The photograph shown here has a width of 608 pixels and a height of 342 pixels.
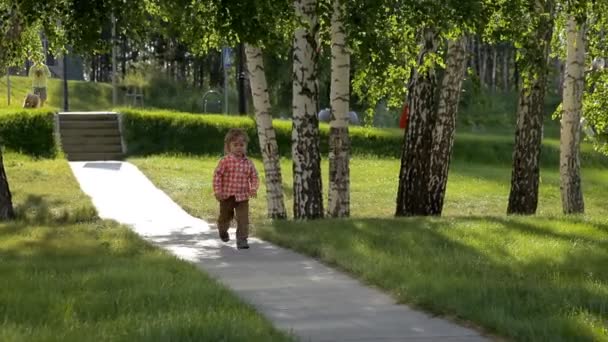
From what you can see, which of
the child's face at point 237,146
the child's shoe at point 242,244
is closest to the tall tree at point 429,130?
the child's face at point 237,146

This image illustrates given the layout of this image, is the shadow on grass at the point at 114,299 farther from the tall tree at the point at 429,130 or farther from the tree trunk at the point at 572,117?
the tree trunk at the point at 572,117

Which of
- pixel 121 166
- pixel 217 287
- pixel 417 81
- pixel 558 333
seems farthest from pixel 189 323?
pixel 121 166

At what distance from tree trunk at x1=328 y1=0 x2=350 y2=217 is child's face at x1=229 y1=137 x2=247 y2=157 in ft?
12.9

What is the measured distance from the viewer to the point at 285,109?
166 ft

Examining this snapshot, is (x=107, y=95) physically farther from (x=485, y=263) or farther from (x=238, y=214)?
(x=485, y=263)

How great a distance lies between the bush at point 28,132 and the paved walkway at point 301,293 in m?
15.4

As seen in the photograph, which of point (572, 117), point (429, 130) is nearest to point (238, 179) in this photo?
point (429, 130)

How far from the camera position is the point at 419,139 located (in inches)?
623

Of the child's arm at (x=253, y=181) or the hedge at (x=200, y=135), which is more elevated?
the child's arm at (x=253, y=181)

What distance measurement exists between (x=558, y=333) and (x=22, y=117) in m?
26.8

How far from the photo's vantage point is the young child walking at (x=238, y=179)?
37.2 ft

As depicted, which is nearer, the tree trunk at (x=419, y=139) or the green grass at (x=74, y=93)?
the tree trunk at (x=419, y=139)

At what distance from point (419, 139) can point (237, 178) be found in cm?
512

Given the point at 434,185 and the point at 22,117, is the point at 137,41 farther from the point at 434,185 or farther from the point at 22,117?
the point at 22,117
